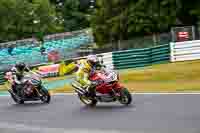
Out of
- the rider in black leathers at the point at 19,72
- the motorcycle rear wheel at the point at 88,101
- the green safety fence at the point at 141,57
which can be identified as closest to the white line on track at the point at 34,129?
the motorcycle rear wheel at the point at 88,101

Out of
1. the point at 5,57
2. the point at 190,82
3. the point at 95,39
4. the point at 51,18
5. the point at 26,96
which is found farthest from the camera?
the point at 51,18

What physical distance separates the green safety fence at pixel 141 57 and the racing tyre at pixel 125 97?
15.2 meters

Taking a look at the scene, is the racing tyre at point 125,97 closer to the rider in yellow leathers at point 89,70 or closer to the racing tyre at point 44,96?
the rider in yellow leathers at point 89,70

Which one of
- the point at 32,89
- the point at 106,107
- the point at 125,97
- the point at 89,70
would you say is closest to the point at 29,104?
the point at 32,89

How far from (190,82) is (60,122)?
28.1 feet

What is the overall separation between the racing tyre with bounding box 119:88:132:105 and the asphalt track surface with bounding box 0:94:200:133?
17cm

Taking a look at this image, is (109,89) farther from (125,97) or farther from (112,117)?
(112,117)

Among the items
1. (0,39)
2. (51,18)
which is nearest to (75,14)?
(51,18)

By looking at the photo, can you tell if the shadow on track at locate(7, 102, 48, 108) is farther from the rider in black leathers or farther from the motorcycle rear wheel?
the motorcycle rear wheel

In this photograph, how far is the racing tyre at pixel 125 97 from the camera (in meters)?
15.6

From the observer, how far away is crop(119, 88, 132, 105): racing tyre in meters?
15.6

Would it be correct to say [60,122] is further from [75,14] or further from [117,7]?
[75,14]

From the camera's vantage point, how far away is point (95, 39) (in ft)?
172

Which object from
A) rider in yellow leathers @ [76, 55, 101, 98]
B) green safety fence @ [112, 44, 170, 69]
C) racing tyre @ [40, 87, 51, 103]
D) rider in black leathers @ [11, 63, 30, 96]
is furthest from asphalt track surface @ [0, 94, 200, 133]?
green safety fence @ [112, 44, 170, 69]
